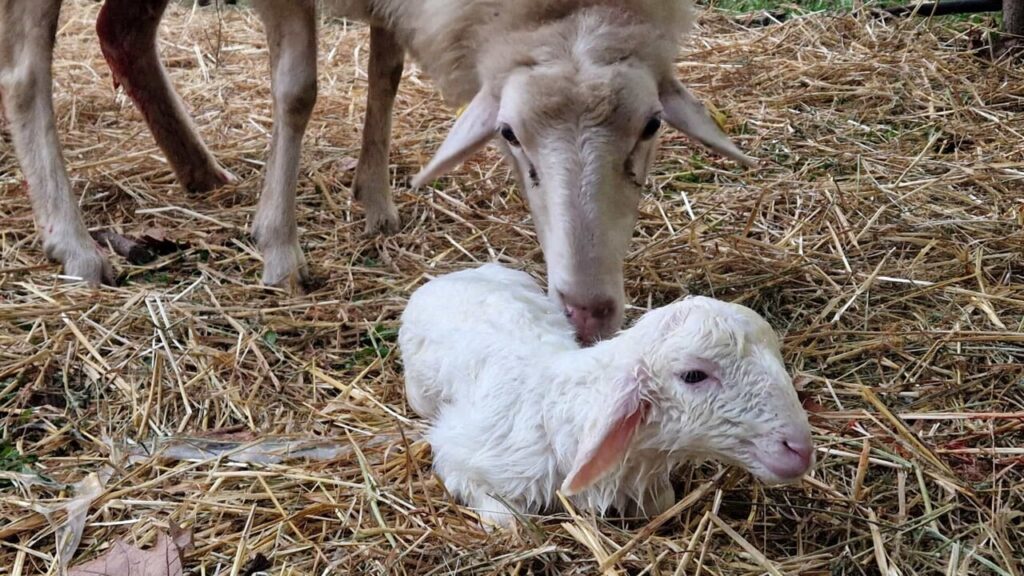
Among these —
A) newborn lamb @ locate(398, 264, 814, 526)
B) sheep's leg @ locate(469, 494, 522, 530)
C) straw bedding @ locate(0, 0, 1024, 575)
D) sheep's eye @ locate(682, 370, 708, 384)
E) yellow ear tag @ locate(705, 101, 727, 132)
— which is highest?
sheep's eye @ locate(682, 370, 708, 384)

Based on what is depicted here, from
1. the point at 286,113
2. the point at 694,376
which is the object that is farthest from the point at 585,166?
the point at 286,113

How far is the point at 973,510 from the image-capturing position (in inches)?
78.7

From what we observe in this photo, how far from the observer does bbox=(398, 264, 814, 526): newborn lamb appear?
1751 mm

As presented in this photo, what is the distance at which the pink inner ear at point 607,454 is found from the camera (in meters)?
1.77

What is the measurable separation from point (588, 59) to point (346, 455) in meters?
1.13

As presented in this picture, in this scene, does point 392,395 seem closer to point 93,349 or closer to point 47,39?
point 93,349

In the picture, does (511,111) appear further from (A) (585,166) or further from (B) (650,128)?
(B) (650,128)

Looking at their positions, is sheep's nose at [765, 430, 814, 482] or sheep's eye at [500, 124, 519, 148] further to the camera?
sheep's eye at [500, 124, 519, 148]

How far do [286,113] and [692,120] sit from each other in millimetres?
1456

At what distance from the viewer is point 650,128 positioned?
8.66 ft

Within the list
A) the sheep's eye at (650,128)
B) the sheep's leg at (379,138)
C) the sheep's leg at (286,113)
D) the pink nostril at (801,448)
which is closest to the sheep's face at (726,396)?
the pink nostril at (801,448)

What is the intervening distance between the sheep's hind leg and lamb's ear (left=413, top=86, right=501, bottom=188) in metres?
0.80

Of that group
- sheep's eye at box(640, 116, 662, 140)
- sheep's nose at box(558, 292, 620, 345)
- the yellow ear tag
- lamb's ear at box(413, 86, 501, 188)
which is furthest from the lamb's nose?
the yellow ear tag

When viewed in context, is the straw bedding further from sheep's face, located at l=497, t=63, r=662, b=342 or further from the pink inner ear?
sheep's face, located at l=497, t=63, r=662, b=342
